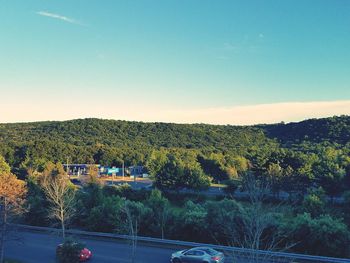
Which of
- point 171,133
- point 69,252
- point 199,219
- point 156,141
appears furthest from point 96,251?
point 171,133

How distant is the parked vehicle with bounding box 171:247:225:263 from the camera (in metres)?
19.0

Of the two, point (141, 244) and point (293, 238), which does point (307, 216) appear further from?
point (141, 244)

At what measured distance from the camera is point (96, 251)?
24203mm

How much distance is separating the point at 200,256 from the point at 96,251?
8.31m

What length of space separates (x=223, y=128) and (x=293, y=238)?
388 ft

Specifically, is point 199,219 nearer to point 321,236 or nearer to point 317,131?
point 321,236

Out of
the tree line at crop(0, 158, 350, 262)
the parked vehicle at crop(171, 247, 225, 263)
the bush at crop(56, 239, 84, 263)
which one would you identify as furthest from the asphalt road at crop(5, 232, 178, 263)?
the bush at crop(56, 239, 84, 263)

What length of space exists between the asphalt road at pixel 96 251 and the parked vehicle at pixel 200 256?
1715mm

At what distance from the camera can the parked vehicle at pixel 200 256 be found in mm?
18969

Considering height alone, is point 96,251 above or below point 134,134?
below

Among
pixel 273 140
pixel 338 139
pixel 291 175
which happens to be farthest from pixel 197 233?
pixel 273 140

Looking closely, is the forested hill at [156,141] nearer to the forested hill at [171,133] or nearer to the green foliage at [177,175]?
the forested hill at [171,133]

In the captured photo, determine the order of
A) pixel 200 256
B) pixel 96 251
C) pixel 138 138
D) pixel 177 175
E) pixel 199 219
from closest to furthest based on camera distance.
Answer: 1. pixel 200 256
2. pixel 96 251
3. pixel 199 219
4. pixel 177 175
5. pixel 138 138

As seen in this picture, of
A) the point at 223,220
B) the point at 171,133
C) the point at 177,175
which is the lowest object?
the point at 223,220
